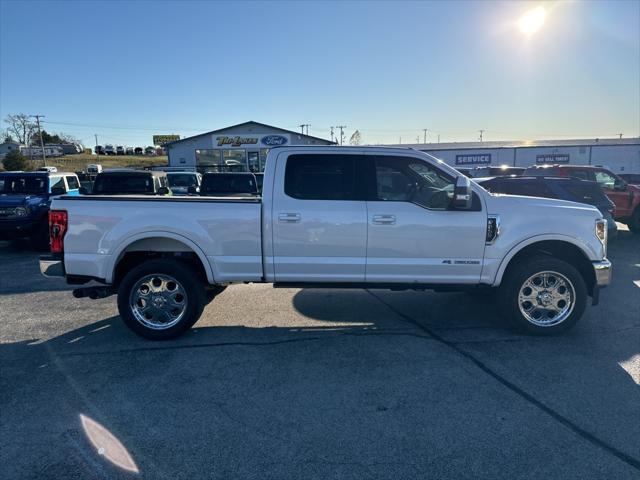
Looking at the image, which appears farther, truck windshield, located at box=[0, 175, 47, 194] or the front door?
truck windshield, located at box=[0, 175, 47, 194]

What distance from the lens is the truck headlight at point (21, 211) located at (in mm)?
9602

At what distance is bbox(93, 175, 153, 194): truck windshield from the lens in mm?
10508

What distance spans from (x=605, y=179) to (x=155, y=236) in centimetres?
1222

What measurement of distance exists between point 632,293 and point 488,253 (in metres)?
3.51

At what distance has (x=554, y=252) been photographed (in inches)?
196

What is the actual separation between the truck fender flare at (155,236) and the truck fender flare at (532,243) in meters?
3.19

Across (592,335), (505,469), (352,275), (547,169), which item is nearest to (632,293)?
(592,335)

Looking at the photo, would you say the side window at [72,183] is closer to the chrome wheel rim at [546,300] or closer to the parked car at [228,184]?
the parked car at [228,184]

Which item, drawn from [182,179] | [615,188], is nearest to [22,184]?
[182,179]

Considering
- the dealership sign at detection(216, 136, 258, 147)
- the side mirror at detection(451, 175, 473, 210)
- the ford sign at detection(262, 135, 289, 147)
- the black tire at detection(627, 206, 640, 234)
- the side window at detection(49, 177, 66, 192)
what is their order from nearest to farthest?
the side mirror at detection(451, 175, 473, 210) → the side window at detection(49, 177, 66, 192) → the black tire at detection(627, 206, 640, 234) → the ford sign at detection(262, 135, 289, 147) → the dealership sign at detection(216, 136, 258, 147)

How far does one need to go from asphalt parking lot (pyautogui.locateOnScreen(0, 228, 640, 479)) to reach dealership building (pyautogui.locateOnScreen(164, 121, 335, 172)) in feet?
112

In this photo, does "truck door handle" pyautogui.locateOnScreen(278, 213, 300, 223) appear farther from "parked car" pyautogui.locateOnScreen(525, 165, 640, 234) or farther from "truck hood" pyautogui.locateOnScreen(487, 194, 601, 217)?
"parked car" pyautogui.locateOnScreen(525, 165, 640, 234)

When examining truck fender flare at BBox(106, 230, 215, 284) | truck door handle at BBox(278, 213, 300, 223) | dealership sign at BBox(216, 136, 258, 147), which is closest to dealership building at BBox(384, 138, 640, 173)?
dealership sign at BBox(216, 136, 258, 147)

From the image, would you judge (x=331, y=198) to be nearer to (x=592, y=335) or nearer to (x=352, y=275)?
(x=352, y=275)
